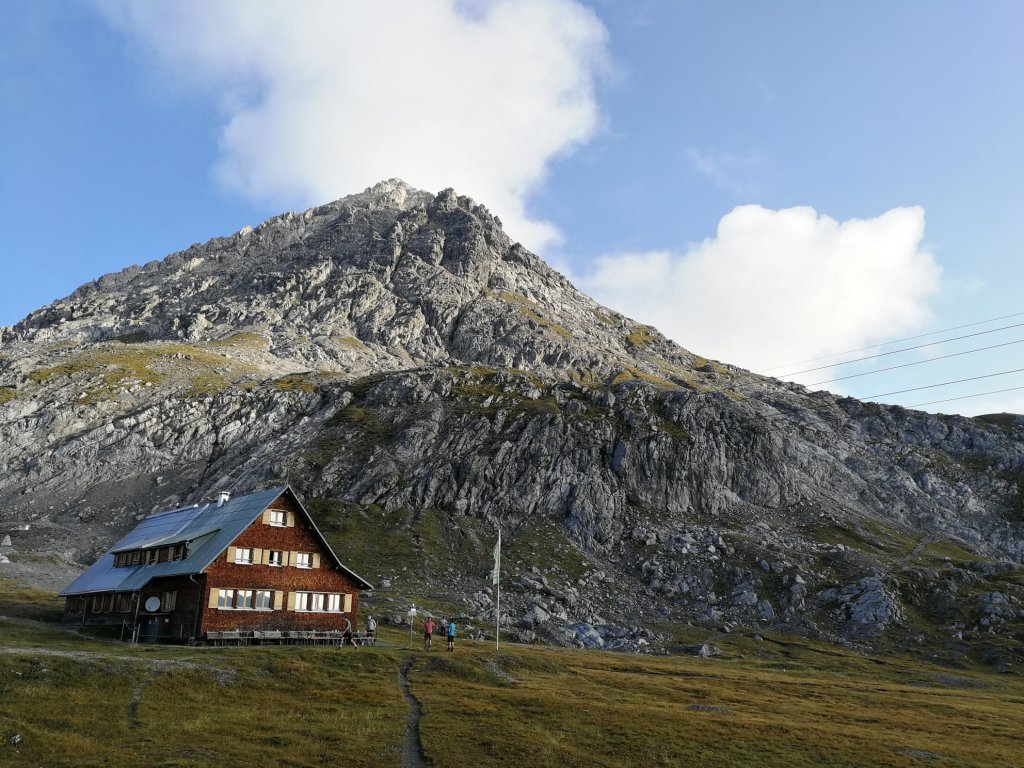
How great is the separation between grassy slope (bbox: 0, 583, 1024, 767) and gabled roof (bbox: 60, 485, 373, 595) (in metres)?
6.27

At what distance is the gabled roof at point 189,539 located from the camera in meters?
60.0

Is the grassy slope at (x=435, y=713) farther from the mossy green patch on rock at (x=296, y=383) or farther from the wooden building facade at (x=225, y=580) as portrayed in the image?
the mossy green patch on rock at (x=296, y=383)

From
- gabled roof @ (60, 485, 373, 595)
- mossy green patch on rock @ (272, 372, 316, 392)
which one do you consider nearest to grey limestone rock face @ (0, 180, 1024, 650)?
mossy green patch on rock @ (272, 372, 316, 392)

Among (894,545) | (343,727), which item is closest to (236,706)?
(343,727)

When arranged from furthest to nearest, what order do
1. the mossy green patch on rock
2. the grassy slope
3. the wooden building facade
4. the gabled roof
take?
1. the mossy green patch on rock
2. the gabled roof
3. the wooden building facade
4. the grassy slope

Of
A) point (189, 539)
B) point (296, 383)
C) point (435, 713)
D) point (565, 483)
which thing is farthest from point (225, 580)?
point (296, 383)

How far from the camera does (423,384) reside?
176500 mm

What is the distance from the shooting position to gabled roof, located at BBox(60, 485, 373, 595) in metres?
60.0

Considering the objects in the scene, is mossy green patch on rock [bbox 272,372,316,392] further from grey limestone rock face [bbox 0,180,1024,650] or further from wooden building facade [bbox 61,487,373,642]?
wooden building facade [bbox 61,487,373,642]

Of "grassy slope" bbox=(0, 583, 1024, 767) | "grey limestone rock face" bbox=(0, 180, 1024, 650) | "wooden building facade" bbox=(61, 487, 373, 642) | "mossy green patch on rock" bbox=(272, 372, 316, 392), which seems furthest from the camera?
"mossy green patch on rock" bbox=(272, 372, 316, 392)

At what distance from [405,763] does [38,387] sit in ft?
574

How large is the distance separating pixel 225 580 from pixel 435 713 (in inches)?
1129

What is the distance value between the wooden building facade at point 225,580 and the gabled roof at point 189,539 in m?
0.12

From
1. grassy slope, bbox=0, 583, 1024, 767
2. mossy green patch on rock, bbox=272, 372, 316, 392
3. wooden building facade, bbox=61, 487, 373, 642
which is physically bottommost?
grassy slope, bbox=0, 583, 1024, 767
